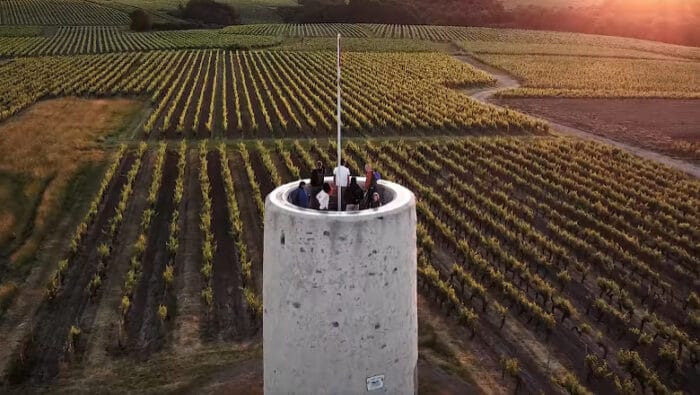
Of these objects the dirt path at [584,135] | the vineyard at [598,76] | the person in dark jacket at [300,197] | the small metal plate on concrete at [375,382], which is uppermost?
the person in dark jacket at [300,197]

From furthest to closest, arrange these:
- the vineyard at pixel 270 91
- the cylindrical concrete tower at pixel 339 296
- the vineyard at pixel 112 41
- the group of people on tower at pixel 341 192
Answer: the vineyard at pixel 112 41 < the vineyard at pixel 270 91 < the group of people on tower at pixel 341 192 < the cylindrical concrete tower at pixel 339 296

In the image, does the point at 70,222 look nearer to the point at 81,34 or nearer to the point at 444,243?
the point at 444,243

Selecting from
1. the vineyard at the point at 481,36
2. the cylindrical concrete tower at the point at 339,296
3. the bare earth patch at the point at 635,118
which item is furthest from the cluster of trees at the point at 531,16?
the cylindrical concrete tower at the point at 339,296

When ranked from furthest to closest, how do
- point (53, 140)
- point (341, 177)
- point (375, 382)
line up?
point (53, 140)
point (341, 177)
point (375, 382)

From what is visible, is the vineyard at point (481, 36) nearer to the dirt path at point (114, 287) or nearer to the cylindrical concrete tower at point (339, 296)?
the dirt path at point (114, 287)

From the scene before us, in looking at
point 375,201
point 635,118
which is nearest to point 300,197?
point 375,201

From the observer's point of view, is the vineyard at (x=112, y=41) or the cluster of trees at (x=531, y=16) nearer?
the vineyard at (x=112, y=41)

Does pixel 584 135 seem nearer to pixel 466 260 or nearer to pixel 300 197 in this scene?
pixel 466 260
